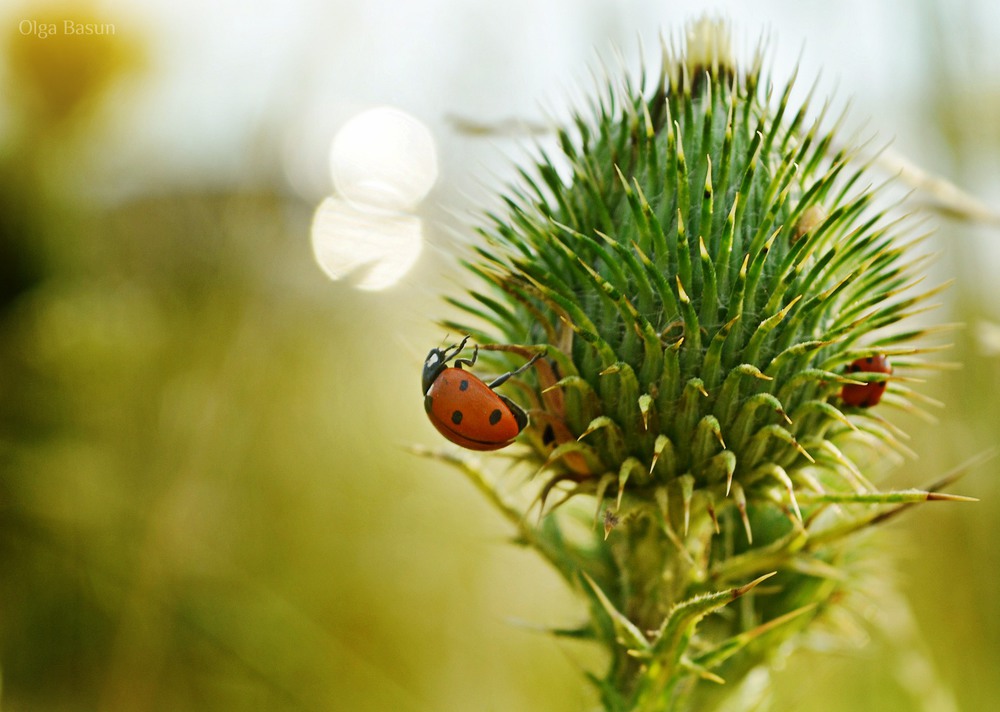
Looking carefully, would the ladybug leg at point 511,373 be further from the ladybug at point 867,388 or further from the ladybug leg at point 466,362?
the ladybug at point 867,388

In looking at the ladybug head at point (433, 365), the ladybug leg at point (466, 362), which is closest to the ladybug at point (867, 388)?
the ladybug leg at point (466, 362)

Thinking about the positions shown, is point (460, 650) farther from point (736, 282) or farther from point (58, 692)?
point (736, 282)

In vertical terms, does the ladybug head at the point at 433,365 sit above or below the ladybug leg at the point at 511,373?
below

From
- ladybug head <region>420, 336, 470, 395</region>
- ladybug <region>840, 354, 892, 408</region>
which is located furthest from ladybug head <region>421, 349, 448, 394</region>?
ladybug <region>840, 354, 892, 408</region>

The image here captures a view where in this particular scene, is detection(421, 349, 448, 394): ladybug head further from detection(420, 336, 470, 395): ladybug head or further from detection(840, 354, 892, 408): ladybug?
detection(840, 354, 892, 408): ladybug

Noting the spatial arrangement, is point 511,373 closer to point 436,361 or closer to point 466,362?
point 466,362

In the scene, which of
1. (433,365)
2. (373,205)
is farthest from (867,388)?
(373,205)
